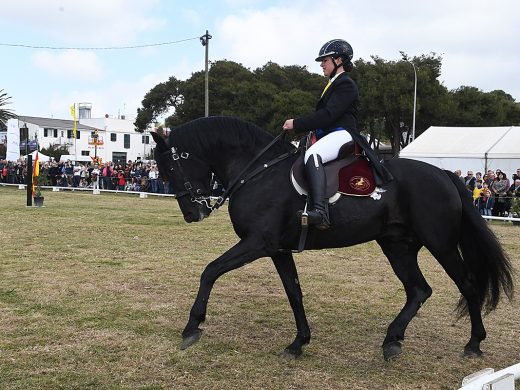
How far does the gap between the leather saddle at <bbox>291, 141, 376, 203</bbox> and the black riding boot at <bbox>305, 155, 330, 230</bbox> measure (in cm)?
11

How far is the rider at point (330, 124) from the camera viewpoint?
5090 mm

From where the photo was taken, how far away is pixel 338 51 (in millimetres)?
5406

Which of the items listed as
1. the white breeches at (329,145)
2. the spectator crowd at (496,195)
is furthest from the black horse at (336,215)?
the spectator crowd at (496,195)

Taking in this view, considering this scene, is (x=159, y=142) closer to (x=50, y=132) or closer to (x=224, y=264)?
(x=224, y=264)

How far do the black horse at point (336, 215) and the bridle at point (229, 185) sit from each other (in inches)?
0.4

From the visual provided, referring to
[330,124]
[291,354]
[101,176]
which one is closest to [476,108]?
[101,176]

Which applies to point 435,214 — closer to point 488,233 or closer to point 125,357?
point 488,233

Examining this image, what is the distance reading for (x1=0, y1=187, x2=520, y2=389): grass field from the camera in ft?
15.2

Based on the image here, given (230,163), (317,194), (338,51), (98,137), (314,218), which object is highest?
(98,137)

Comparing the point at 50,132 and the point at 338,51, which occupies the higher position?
the point at 50,132

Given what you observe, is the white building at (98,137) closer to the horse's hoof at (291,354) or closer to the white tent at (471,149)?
the white tent at (471,149)

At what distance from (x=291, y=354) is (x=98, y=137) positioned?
93.3 m

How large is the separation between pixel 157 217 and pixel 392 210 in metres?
13.8

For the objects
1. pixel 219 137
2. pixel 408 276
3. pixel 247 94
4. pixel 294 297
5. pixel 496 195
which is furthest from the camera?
pixel 247 94
